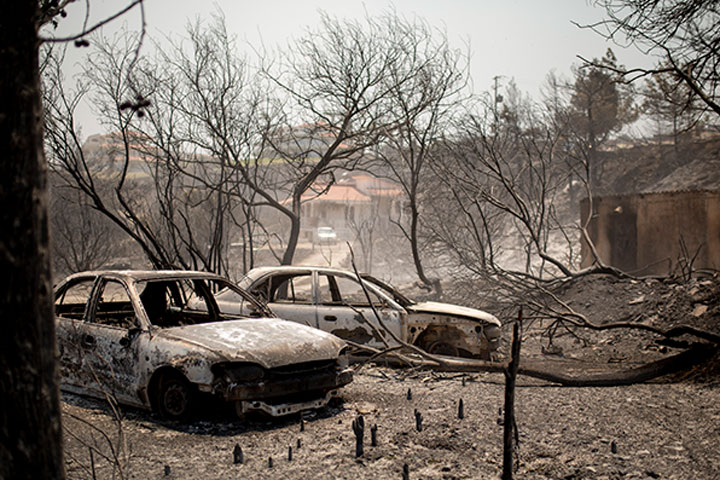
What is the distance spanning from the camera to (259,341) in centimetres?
593

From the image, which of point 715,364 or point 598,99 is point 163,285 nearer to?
point 715,364

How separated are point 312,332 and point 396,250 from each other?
128ft

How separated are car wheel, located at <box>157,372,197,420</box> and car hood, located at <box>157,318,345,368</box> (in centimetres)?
35

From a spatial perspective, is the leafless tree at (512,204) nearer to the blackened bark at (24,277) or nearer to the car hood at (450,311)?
the car hood at (450,311)

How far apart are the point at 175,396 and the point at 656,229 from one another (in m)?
14.7

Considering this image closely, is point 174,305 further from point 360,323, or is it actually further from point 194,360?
point 360,323

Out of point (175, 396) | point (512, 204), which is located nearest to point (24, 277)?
point (175, 396)

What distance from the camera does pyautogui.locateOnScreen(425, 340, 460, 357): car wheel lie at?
8.74 meters

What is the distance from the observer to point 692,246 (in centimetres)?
1619

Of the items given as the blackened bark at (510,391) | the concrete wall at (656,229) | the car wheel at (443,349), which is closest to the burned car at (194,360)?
the blackened bark at (510,391)

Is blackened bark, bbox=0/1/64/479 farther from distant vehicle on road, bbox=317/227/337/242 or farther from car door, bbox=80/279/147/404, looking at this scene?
distant vehicle on road, bbox=317/227/337/242

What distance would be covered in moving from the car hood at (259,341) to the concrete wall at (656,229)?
1105 centimetres

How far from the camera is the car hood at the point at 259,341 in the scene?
565cm

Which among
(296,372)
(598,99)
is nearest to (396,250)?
(598,99)
